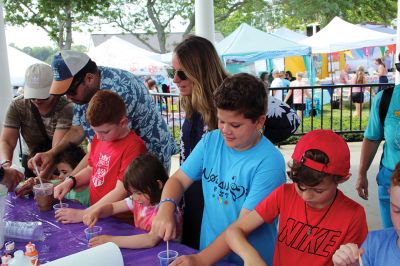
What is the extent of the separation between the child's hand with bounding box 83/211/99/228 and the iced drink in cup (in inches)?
16.3

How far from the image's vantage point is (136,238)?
197cm

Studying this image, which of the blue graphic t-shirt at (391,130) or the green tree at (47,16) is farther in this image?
the green tree at (47,16)

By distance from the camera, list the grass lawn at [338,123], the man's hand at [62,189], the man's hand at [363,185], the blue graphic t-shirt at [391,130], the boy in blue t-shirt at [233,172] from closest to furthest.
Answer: the boy in blue t-shirt at [233,172] → the blue graphic t-shirt at [391,130] → the man's hand at [62,189] → the man's hand at [363,185] → the grass lawn at [338,123]

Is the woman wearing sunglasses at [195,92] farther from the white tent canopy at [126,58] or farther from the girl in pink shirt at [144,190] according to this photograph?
the white tent canopy at [126,58]

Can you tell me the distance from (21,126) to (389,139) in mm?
2999

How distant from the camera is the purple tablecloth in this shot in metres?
1.89

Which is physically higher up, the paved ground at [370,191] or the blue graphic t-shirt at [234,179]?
the blue graphic t-shirt at [234,179]

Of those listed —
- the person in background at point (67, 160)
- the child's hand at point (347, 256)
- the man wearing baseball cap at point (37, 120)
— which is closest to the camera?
the child's hand at point (347, 256)

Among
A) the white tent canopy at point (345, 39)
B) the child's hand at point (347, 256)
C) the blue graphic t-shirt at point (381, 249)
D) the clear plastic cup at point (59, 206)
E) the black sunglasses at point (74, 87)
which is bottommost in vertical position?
the clear plastic cup at point (59, 206)

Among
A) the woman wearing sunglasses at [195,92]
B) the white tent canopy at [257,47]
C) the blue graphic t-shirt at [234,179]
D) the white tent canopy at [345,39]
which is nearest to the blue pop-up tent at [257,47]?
the white tent canopy at [257,47]

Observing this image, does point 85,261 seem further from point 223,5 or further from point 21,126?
point 223,5

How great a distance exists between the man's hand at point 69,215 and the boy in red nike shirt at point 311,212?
1.00m

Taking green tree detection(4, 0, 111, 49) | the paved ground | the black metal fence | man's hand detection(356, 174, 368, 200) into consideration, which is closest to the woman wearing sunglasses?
man's hand detection(356, 174, 368, 200)

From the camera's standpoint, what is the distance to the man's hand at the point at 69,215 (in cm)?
236
